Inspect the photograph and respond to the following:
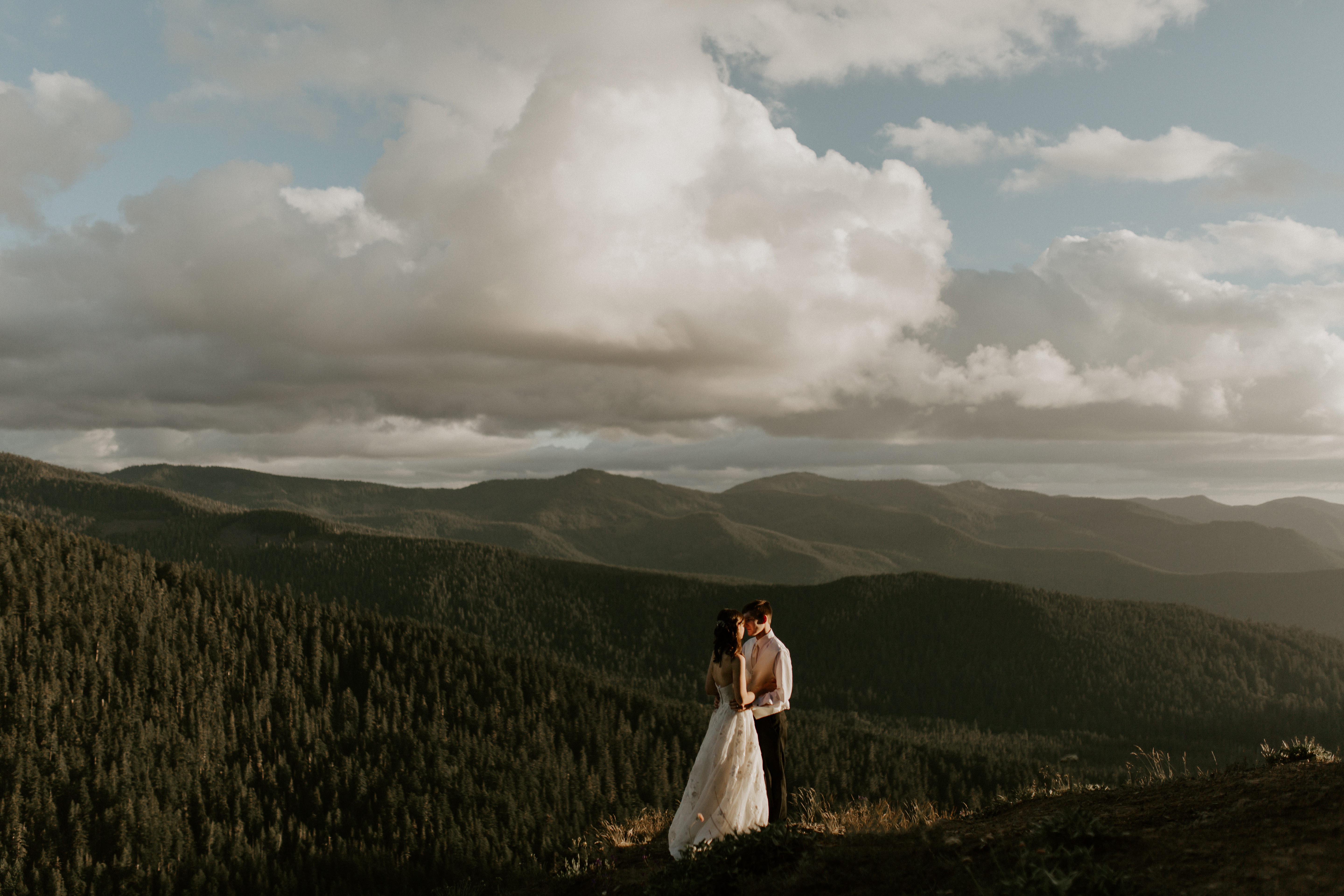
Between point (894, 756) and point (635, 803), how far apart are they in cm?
8618

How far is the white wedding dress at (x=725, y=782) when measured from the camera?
711 inches

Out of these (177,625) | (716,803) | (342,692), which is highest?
(716,803)

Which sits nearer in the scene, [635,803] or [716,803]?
[716,803]

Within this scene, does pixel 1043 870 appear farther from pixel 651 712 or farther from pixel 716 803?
pixel 651 712

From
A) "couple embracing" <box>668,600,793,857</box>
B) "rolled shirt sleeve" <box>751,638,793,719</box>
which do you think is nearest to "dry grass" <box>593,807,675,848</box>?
"couple embracing" <box>668,600,793,857</box>

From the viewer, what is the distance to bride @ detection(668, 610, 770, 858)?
707 inches

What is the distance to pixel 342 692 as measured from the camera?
125 metres

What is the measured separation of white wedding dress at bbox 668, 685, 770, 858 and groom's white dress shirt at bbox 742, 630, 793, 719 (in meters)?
0.39

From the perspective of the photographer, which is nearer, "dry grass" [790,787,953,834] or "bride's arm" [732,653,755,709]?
"bride's arm" [732,653,755,709]

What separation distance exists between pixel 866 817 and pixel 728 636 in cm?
726

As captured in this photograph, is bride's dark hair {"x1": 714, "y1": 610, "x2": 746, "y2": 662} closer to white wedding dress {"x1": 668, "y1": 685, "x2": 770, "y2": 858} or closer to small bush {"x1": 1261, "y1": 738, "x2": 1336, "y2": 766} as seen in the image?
white wedding dress {"x1": 668, "y1": 685, "x2": 770, "y2": 858}

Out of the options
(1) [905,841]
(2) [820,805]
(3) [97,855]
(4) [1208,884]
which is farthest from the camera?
(3) [97,855]

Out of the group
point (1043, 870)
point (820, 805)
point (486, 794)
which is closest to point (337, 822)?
point (486, 794)

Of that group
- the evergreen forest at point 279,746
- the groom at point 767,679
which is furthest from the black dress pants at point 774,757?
the evergreen forest at point 279,746
